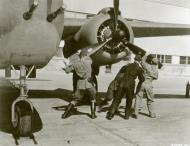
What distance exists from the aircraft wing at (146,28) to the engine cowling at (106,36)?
159 cm

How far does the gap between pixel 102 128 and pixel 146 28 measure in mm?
7528

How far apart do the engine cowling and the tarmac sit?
164cm

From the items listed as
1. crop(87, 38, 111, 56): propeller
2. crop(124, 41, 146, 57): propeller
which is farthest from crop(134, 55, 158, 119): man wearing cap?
crop(87, 38, 111, 56): propeller

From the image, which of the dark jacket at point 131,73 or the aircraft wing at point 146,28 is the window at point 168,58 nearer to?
the aircraft wing at point 146,28

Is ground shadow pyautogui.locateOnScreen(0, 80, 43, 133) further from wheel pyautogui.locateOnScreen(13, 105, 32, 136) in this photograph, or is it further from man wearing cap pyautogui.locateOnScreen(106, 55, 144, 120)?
man wearing cap pyautogui.locateOnScreen(106, 55, 144, 120)

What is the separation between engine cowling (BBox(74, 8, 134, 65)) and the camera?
11.7m

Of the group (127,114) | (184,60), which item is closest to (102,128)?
(127,114)

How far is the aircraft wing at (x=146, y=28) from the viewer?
541 inches

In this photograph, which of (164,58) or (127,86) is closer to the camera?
(127,86)

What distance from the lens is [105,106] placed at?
12.6 meters

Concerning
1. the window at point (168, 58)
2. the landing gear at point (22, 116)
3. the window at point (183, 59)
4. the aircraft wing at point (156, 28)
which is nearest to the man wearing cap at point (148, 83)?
the landing gear at point (22, 116)

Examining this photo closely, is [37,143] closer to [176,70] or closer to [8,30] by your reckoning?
[8,30]

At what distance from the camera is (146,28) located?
51.5 feet

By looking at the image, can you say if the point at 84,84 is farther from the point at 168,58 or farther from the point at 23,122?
the point at 168,58
